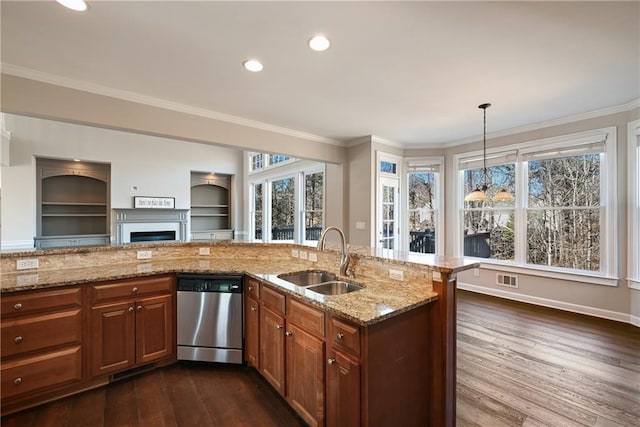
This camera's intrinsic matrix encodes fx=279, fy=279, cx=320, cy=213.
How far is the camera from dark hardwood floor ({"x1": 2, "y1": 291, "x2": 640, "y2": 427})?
193cm

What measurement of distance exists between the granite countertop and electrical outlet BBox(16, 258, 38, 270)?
0.07 m

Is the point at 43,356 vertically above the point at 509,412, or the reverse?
the point at 43,356

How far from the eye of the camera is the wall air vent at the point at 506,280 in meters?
4.53

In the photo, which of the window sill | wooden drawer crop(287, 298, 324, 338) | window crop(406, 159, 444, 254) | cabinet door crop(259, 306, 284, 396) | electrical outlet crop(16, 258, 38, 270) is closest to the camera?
wooden drawer crop(287, 298, 324, 338)

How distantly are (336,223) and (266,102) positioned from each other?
8.94 feet

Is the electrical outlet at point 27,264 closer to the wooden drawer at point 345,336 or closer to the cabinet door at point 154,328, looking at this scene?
the cabinet door at point 154,328

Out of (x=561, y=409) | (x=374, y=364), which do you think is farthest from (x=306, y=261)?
(x=561, y=409)

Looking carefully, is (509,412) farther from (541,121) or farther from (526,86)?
(541,121)

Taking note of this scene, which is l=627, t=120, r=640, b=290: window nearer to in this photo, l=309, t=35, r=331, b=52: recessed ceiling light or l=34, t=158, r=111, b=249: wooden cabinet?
l=309, t=35, r=331, b=52: recessed ceiling light

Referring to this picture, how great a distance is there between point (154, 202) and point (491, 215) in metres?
7.60

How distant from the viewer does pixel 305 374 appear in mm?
1806

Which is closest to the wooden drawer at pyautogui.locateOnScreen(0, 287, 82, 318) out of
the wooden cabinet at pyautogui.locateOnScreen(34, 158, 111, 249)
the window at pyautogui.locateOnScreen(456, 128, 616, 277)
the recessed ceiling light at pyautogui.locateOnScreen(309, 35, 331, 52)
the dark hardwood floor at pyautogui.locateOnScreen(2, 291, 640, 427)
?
the dark hardwood floor at pyautogui.locateOnScreen(2, 291, 640, 427)

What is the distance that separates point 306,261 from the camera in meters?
2.95

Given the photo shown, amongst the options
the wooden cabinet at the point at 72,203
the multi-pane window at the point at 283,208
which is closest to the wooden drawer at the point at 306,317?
the multi-pane window at the point at 283,208
